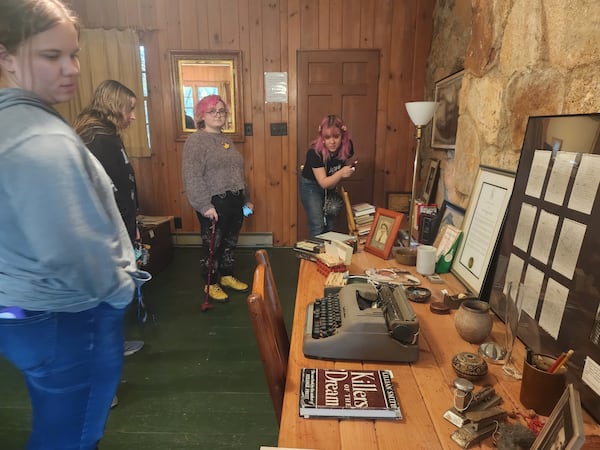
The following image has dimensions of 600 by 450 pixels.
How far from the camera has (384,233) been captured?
1.89 metres

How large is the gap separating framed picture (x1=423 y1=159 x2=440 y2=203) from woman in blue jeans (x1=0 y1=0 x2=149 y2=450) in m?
2.63

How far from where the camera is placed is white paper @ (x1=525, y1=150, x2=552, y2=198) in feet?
3.71

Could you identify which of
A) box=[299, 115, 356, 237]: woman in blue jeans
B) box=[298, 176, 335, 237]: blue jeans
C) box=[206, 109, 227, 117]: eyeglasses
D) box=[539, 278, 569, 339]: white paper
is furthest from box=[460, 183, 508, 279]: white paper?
box=[206, 109, 227, 117]: eyeglasses

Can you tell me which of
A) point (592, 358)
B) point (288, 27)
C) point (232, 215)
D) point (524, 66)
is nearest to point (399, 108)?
point (288, 27)

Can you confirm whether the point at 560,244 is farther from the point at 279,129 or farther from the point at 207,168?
the point at 279,129

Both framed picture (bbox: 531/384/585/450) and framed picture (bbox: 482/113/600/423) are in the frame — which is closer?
framed picture (bbox: 531/384/585/450)

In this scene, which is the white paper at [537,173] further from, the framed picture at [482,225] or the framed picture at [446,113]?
the framed picture at [446,113]

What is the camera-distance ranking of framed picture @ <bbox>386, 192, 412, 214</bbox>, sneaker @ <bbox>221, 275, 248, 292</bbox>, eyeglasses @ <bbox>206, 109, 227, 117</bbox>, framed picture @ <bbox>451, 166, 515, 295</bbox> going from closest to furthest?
framed picture @ <bbox>451, 166, 515, 295</bbox> < eyeglasses @ <bbox>206, 109, 227, 117</bbox> < sneaker @ <bbox>221, 275, 248, 292</bbox> < framed picture @ <bbox>386, 192, 412, 214</bbox>

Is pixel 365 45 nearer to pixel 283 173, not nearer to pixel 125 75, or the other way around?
pixel 283 173

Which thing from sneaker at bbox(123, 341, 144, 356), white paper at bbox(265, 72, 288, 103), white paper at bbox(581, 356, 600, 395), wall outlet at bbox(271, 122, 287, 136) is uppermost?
white paper at bbox(265, 72, 288, 103)

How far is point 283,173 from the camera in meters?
4.17

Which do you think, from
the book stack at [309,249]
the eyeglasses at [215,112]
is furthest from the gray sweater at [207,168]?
the book stack at [309,249]

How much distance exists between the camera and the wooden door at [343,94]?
12.6ft

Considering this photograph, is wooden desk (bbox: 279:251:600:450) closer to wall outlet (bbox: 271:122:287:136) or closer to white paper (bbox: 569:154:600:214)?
white paper (bbox: 569:154:600:214)
